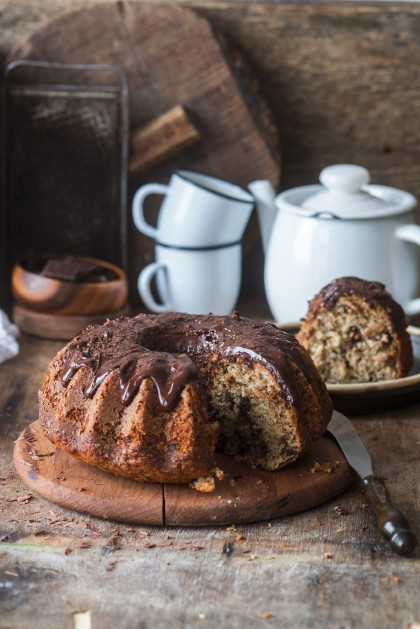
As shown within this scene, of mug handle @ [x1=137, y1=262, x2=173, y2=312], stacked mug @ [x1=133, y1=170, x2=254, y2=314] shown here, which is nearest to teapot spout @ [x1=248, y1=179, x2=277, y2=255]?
stacked mug @ [x1=133, y1=170, x2=254, y2=314]

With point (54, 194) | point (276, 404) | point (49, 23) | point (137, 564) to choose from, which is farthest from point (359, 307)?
point (49, 23)

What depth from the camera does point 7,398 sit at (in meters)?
1.64

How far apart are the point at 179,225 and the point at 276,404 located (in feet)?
2.84

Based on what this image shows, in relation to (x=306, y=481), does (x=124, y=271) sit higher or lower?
lower

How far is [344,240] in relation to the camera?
183 cm

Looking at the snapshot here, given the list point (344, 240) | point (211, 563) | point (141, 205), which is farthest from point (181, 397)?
point (141, 205)

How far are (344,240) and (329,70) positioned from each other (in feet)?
2.17

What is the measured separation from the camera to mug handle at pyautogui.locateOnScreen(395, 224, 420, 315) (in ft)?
6.01

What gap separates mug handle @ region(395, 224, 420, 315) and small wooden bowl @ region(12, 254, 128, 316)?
739 mm

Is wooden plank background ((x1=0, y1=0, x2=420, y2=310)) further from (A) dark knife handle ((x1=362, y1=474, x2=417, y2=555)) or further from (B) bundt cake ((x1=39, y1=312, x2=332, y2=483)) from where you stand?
(A) dark knife handle ((x1=362, y1=474, x2=417, y2=555))

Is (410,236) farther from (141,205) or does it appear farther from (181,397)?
(181,397)

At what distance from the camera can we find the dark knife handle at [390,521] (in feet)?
3.47

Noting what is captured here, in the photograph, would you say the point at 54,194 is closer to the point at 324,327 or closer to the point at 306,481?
Answer: the point at 324,327

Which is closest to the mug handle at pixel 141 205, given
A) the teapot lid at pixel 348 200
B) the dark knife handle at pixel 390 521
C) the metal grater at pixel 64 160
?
the metal grater at pixel 64 160
